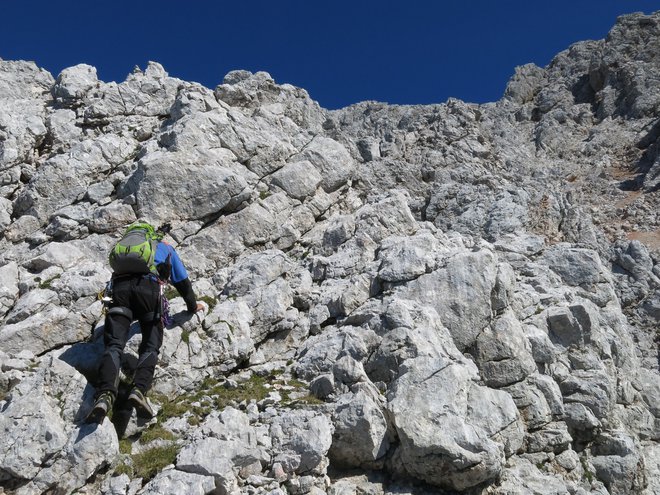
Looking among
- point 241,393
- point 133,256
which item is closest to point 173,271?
point 133,256

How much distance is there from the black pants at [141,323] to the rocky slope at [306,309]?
92 centimetres

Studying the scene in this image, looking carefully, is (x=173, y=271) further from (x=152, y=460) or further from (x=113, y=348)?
(x=152, y=460)

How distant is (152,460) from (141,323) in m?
3.28

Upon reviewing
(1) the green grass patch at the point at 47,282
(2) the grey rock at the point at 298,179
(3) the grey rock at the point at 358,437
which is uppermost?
(2) the grey rock at the point at 298,179

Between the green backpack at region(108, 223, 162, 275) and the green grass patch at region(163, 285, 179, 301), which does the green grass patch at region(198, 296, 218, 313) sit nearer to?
the green grass patch at region(163, 285, 179, 301)

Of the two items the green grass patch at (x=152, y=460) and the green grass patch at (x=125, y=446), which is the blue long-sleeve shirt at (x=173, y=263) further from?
the green grass patch at (x=152, y=460)

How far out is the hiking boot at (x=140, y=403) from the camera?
1098 cm

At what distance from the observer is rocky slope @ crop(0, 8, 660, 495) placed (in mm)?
10805

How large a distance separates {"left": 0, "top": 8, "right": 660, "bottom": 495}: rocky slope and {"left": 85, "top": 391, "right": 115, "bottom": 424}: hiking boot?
0.80 ft

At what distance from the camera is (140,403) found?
36.1 feet

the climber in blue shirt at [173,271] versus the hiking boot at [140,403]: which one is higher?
the climber in blue shirt at [173,271]

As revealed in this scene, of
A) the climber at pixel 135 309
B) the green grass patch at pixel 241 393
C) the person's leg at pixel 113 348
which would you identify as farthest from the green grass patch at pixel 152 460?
the green grass patch at pixel 241 393

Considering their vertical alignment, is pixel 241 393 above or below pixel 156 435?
above

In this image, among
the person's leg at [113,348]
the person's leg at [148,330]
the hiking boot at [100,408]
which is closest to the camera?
the hiking boot at [100,408]
